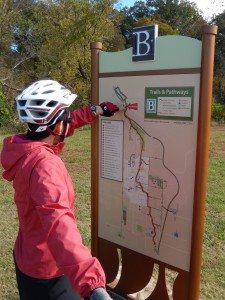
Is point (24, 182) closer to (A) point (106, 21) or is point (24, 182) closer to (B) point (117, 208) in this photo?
(B) point (117, 208)

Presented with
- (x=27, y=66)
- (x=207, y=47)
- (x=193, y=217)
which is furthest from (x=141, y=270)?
(x=27, y=66)

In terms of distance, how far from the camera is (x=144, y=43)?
9.50 feet

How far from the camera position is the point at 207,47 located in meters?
2.49

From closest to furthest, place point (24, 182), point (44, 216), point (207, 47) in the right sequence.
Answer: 1. point (44, 216)
2. point (24, 182)
3. point (207, 47)

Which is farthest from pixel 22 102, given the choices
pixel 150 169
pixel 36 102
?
pixel 150 169

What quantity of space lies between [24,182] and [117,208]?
55.2 inches

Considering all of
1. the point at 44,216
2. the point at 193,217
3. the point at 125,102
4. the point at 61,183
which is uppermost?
the point at 125,102

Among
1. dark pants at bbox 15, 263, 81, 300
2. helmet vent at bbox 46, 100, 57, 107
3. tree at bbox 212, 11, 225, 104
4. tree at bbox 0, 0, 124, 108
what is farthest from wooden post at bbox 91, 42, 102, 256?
tree at bbox 212, 11, 225, 104

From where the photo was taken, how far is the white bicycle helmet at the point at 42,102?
232 centimetres

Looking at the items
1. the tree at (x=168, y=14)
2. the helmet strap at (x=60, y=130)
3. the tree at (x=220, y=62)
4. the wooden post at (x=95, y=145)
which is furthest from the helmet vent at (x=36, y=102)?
the tree at (x=168, y=14)

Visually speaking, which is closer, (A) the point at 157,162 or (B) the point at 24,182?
(B) the point at 24,182

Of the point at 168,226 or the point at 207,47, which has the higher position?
the point at 207,47

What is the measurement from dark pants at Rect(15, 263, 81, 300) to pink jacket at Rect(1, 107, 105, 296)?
45 mm

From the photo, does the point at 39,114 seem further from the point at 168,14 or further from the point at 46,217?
the point at 168,14
